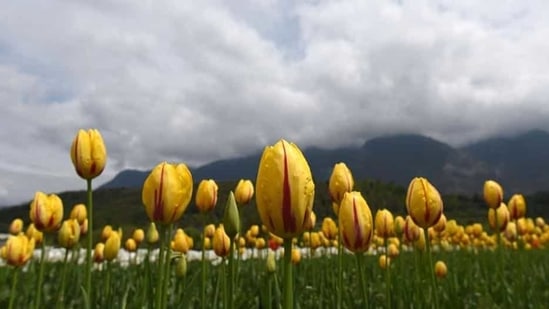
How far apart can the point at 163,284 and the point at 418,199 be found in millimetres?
1682

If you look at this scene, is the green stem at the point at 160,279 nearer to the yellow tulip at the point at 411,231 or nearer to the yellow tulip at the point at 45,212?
the yellow tulip at the point at 45,212

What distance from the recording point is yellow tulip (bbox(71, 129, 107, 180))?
2789 mm

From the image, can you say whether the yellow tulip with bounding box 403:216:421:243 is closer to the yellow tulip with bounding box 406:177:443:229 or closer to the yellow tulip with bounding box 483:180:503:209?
the yellow tulip with bounding box 483:180:503:209

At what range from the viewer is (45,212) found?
11.3 feet

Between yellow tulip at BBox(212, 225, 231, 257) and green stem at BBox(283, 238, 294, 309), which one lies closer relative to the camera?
green stem at BBox(283, 238, 294, 309)

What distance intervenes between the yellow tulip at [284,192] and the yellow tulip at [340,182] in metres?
1.82

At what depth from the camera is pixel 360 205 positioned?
7.39ft

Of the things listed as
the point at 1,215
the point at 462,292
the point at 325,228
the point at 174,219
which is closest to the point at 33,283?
the point at 325,228

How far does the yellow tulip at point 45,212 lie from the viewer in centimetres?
345

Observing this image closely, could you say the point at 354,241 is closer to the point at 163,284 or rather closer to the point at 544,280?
the point at 163,284

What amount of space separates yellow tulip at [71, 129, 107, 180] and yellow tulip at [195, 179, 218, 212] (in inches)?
33.1

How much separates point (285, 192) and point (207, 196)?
7.00ft

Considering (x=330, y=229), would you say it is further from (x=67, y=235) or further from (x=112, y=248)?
(x=67, y=235)

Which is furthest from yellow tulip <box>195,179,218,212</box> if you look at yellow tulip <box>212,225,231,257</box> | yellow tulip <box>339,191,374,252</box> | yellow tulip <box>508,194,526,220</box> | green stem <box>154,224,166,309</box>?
yellow tulip <box>508,194,526,220</box>
